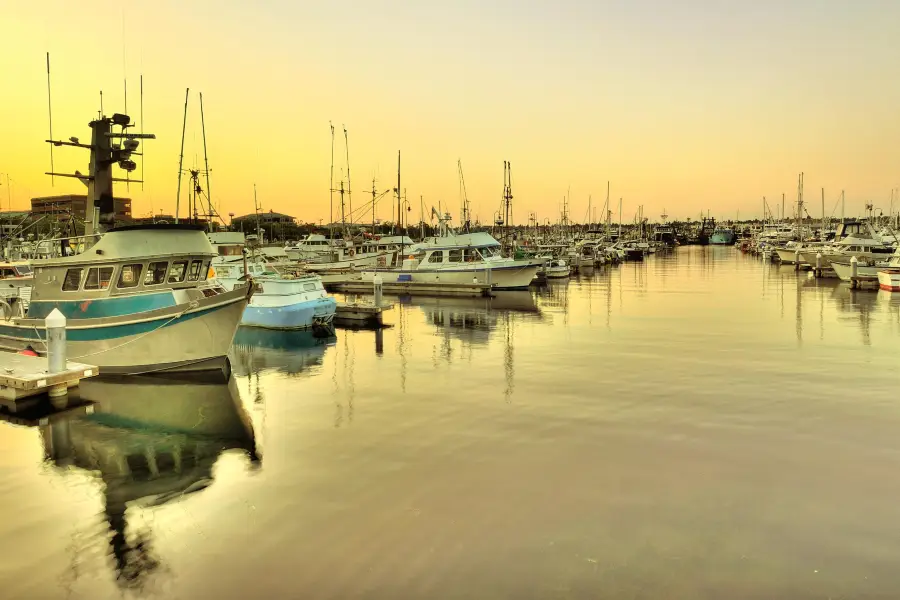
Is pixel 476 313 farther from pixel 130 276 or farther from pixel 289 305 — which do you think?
pixel 130 276

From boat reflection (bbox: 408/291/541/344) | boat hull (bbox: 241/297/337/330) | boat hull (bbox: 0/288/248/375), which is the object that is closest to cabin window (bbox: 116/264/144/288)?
boat hull (bbox: 0/288/248/375)

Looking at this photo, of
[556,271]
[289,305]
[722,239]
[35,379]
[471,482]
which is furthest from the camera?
[722,239]

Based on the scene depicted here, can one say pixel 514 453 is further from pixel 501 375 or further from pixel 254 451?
pixel 501 375

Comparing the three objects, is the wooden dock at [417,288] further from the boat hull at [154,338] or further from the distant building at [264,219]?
the distant building at [264,219]

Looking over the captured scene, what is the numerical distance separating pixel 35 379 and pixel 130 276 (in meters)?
4.05

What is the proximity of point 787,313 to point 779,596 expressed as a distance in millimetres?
26797

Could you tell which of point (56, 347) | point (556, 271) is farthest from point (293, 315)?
point (556, 271)

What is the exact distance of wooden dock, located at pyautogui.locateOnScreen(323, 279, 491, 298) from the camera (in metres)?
40.3

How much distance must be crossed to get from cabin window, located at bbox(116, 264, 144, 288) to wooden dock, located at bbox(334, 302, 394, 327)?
12.0 metres

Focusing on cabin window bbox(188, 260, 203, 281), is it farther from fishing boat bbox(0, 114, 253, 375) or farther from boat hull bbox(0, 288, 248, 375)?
boat hull bbox(0, 288, 248, 375)

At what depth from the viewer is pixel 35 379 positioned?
1341 centimetres

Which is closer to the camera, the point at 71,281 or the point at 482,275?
the point at 71,281

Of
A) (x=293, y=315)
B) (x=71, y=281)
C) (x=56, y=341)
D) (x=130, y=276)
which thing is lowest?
(x=293, y=315)

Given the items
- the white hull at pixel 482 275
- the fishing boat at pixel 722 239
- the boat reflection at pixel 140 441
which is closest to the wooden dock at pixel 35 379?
the boat reflection at pixel 140 441
